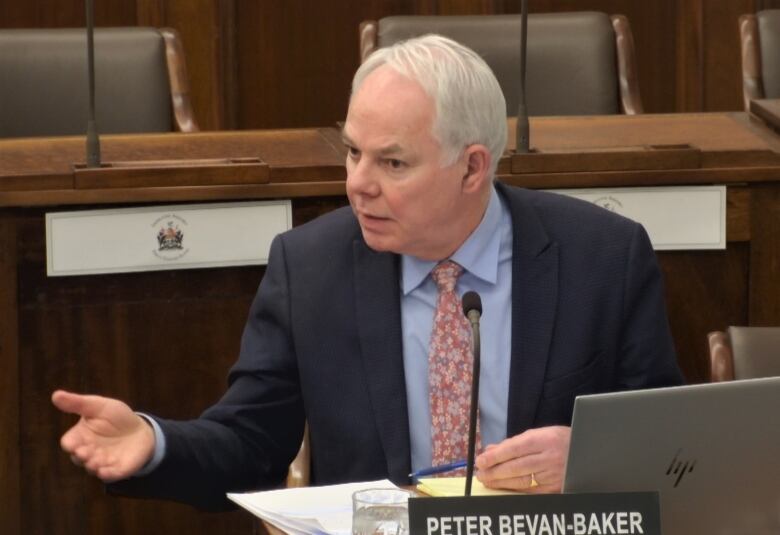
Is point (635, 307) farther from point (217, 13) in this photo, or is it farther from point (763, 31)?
point (217, 13)

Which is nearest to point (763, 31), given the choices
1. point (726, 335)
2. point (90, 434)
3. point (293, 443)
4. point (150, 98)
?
point (150, 98)

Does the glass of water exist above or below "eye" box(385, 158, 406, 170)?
below

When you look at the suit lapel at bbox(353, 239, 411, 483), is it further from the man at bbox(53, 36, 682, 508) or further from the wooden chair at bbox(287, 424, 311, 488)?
the wooden chair at bbox(287, 424, 311, 488)

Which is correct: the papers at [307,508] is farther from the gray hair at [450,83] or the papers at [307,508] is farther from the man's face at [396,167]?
the gray hair at [450,83]

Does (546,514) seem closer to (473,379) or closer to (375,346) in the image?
(473,379)

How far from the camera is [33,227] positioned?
309cm

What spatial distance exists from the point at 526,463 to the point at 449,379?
358 mm

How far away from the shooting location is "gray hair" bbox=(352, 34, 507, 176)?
2279 mm

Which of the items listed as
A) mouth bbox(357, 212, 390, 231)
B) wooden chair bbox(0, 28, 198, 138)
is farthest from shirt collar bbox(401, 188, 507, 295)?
wooden chair bbox(0, 28, 198, 138)

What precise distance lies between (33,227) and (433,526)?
1649 mm

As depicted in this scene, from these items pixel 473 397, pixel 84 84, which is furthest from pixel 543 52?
pixel 473 397

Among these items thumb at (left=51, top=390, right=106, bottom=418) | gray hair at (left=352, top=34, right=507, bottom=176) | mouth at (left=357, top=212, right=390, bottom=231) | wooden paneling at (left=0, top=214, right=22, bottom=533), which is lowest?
wooden paneling at (left=0, top=214, right=22, bottom=533)

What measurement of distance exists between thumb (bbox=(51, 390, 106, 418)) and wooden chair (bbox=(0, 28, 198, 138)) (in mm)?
2080

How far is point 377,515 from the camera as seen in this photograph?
1.87 m
